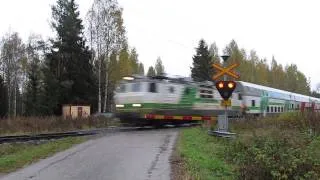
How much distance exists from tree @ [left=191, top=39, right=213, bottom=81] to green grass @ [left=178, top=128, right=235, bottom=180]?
56.7 metres

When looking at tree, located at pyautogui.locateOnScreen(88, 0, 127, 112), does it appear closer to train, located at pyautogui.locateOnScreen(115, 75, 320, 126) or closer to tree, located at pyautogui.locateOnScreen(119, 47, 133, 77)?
tree, located at pyautogui.locateOnScreen(119, 47, 133, 77)

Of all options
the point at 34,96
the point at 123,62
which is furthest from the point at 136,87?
the point at 34,96

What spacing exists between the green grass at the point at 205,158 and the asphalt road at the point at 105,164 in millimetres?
580

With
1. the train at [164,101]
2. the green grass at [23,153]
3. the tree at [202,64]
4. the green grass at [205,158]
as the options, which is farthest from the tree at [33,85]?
the green grass at [205,158]

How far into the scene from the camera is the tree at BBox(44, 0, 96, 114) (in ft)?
198

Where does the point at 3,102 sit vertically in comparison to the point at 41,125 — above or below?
above

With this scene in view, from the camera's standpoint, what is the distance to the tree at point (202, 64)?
257 ft

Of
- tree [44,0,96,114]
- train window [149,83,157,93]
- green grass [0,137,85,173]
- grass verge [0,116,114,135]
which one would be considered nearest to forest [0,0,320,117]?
tree [44,0,96,114]

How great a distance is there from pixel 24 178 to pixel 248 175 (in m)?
5.19

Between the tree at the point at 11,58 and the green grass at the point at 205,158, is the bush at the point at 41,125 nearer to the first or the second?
the green grass at the point at 205,158

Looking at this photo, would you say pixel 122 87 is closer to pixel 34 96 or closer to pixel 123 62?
pixel 123 62

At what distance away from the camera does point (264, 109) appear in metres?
44.9

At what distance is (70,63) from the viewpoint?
2442 inches

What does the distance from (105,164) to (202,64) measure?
213ft
